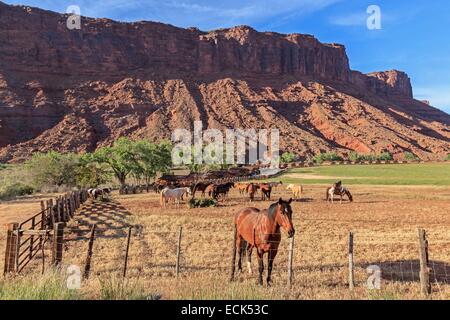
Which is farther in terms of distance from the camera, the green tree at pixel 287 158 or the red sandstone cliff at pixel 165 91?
the red sandstone cliff at pixel 165 91

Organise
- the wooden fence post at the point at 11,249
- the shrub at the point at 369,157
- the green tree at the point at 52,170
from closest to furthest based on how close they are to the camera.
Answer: the wooden fence post at the point at 11,249 → the green tree at the point at 52,170 → the shrub at the point at 369,157

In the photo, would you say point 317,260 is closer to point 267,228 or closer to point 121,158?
point 267,228

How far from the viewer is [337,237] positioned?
55.6 ft

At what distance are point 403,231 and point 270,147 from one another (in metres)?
111

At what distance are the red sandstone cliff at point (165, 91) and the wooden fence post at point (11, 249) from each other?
101 meters

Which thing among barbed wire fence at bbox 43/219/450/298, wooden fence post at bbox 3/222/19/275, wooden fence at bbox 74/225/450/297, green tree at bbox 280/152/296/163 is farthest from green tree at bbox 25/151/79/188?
green tree at bbox 280/152/296/163

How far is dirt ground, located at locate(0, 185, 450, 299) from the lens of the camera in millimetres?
8633

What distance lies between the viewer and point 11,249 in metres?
11.4

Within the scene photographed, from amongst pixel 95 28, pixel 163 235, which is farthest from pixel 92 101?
pixel 163 235

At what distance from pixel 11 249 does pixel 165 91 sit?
139529 millimetres

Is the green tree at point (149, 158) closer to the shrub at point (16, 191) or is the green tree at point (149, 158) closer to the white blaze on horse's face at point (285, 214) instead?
the shrub at point (16, 191)

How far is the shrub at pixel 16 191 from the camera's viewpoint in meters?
42.8

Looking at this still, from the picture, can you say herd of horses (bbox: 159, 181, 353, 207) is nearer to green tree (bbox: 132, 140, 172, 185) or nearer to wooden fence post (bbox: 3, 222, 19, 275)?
wooden fence post (bbox: 3, 222, 19, 275)

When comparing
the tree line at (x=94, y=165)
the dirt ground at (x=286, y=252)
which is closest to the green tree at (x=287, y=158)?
the tree line at (x=94, y=165)
